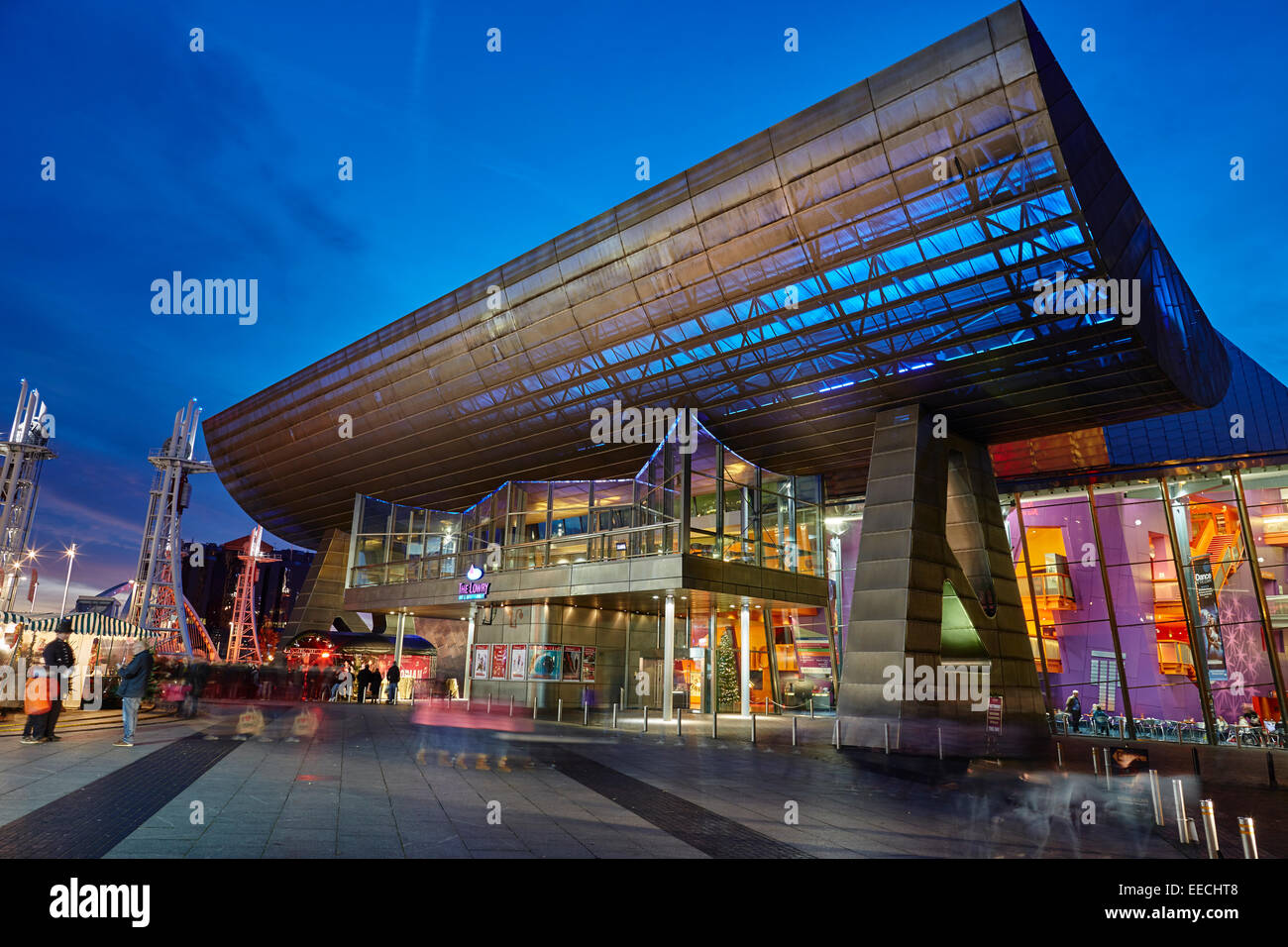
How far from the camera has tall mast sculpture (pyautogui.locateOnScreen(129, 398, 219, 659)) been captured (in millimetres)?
63250

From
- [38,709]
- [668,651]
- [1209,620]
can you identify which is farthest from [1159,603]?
[38,709]

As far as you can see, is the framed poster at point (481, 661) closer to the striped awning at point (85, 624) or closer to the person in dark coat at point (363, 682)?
the person in dark coat at point (363, 682)

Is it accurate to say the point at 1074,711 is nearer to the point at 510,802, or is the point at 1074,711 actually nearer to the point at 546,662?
the point at 546,662

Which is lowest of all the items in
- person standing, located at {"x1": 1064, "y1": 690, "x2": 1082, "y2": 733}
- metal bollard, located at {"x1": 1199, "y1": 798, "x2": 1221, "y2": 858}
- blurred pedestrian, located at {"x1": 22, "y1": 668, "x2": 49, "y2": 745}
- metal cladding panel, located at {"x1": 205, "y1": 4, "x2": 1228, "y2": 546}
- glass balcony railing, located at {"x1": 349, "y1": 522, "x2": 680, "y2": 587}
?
person standing, located at {"x1": 1064, "y1": 690, "x2": 1082, "y2": 733}

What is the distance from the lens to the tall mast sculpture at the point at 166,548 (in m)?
63.2

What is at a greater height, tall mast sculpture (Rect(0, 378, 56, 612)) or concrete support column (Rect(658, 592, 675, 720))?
tall mast sculpture (Rect(0, 378, 56, 612))

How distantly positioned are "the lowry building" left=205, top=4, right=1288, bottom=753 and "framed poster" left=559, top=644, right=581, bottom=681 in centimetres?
10

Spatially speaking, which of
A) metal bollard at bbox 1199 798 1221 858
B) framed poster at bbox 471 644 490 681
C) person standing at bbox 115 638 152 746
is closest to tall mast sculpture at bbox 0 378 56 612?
framed poster at bbox 471 644 490 681

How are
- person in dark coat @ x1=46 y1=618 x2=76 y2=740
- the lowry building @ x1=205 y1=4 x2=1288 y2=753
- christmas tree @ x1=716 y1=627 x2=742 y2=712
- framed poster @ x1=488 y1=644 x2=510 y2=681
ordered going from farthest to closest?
1. framed poster @ x1=488 y1=644 x2=510 y2=681
2. christmas tree @ x1=716 y1=627 x2=742 y2=712
3. the lowry building @ x1=205 y1=4 x2=1288 y2=753
4. person in dark coat @ x1=46 y1=618 x2=76 y2=740

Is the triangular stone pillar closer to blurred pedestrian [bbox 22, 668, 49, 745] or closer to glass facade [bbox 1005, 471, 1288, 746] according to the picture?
glass facade [bbox 1005, 471, 1288, 746]

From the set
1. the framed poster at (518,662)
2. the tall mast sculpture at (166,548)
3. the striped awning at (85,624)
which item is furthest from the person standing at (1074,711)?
the tall mast sculpture at (166,548)

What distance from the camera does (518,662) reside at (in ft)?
122

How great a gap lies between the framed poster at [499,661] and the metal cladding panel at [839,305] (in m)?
9.28
